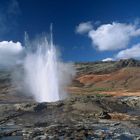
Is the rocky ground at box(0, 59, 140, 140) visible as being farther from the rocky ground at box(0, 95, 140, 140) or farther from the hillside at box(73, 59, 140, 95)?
the hillside at box(73, 59, 140, 95)

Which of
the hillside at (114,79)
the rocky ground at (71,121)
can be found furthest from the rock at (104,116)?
the hillside at (114,79)

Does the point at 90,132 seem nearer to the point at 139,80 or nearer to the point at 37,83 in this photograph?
the point at 37,83

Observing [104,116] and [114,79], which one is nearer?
[104,116]

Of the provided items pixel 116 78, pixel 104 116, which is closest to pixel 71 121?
pixel 104 116

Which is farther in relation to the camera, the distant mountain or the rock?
the distant mountain

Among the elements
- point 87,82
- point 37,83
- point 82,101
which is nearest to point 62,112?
point 82,101

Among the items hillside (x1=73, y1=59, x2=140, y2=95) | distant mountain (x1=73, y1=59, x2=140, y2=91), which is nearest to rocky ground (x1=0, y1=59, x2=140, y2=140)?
hillside (x1=73, y1=59, x2=140, y2=95)

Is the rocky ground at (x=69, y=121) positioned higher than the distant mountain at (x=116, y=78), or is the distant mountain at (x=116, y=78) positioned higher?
the distant mountain at (x=116, y=78)

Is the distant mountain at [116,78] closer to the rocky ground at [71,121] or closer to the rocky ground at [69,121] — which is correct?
the rocky ground at [71,121]

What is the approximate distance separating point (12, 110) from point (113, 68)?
105 metres

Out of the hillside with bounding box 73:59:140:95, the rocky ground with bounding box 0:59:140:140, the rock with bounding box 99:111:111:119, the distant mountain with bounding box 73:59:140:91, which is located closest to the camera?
the rocky ground with bounding box 0:59:140:140

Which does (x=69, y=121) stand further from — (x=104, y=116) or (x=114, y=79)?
(x=114, y=79)

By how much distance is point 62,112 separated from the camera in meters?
41.8

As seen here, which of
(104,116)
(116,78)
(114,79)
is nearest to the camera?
(104,116)
